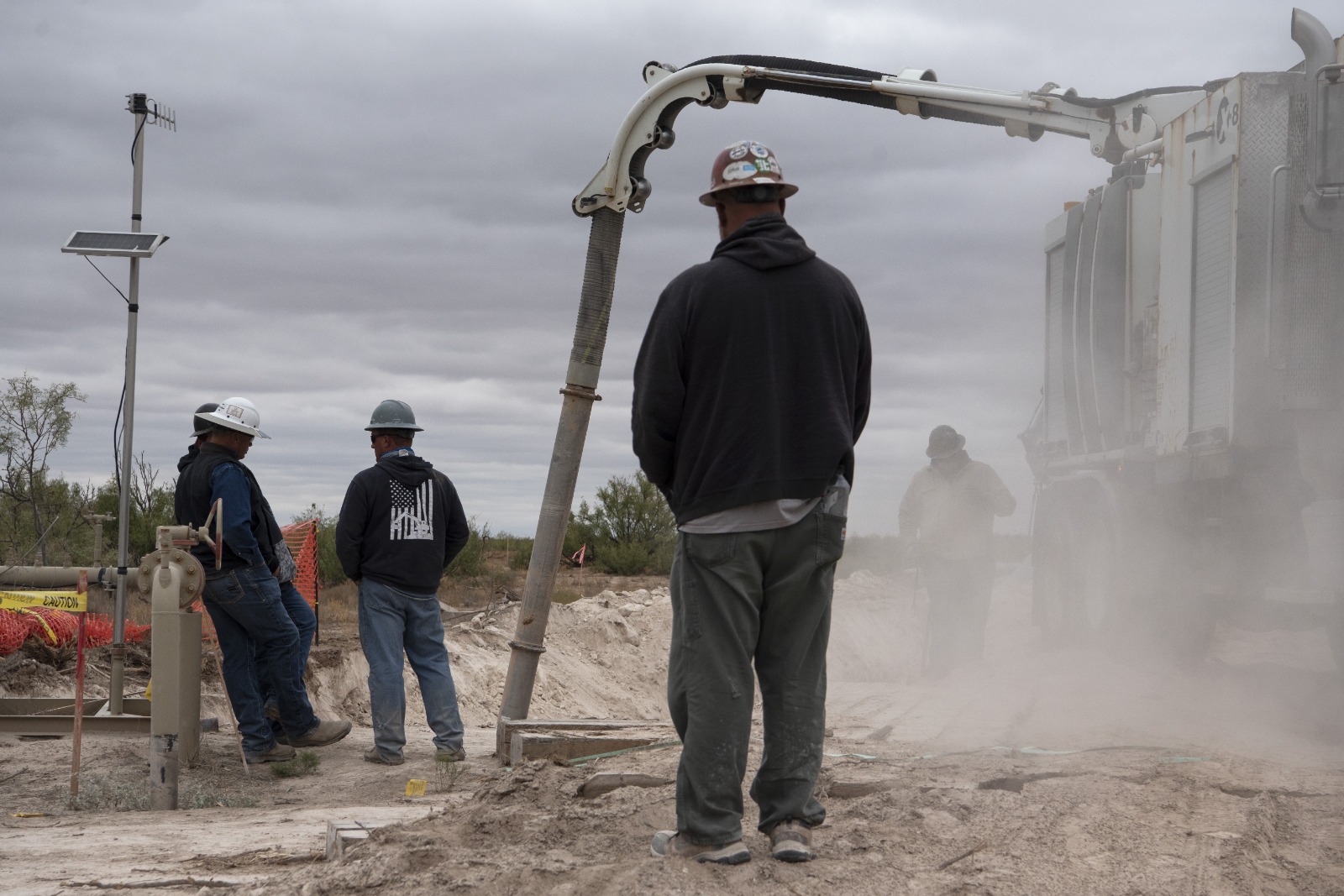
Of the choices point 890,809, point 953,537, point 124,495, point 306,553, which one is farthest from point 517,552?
point 890,809

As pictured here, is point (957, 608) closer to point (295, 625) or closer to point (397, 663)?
point (397, 663)

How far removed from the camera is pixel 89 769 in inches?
278

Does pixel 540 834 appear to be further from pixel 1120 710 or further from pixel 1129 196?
pixel 1129 196

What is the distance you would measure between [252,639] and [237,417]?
1.35 meters

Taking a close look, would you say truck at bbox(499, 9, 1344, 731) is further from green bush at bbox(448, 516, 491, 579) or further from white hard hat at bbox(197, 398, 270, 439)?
green bush at bbox(448, 516, 491, 579)

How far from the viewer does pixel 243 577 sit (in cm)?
711

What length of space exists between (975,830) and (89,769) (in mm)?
5361

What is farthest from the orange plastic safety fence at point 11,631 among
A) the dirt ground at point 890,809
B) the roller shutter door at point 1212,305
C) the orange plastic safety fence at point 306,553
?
the roller shutter door at point 1212,305

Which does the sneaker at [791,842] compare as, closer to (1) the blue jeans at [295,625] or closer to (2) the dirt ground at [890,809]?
(2) the dirt ground at [890,809]

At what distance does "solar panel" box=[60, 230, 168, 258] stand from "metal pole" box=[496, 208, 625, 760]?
3.05 m

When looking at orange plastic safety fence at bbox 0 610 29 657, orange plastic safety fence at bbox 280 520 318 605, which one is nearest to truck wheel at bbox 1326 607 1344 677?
orange plastic safety fence at bbox 280 520 318 605

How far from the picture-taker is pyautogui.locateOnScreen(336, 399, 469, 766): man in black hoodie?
24.0ft

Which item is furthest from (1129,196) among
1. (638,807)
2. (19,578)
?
(19,578)

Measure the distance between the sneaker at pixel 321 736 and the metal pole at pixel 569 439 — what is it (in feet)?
3.54
